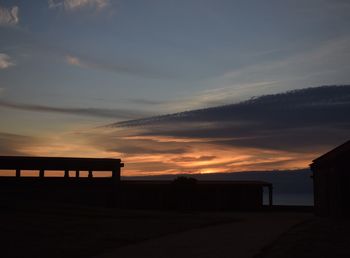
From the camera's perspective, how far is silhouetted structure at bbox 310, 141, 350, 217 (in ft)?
99.3

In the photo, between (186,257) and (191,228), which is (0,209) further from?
(186,257)

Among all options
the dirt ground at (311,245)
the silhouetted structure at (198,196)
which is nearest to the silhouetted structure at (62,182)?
the silhouetted structure at (198,196)

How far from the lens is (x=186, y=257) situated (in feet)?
50.5

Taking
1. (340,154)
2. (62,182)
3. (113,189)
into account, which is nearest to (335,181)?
(340,154)

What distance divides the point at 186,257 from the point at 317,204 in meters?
26.6

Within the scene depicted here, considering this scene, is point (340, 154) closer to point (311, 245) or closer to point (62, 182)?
point (311, 245)

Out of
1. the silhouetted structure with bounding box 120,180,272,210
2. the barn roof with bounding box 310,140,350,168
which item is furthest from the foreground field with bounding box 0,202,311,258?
the silhouetted structure with bounding box 120,180,272,210

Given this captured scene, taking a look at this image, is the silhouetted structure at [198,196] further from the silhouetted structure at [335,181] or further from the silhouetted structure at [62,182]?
the silhouetted structure at [335,181]

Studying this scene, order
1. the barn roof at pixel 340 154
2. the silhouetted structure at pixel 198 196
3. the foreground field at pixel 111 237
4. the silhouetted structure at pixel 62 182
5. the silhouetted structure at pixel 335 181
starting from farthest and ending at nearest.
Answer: the silhouetted structure at pixel 198 196
the silhouetted structure at pixel 62 182
the silhouetted structure at pixel 335 181
the barn roof at pixel 340 154
the foreground field at pixel 111 237

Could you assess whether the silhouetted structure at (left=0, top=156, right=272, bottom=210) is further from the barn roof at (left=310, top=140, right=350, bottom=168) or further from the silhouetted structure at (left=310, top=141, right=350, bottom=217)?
the barn roof at (left=310, top=140, right=350, bottom=168)

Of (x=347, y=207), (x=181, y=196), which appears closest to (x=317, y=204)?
(x=347, y=207)

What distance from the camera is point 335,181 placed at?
3147 centimetres

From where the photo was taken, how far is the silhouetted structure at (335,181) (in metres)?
30.3

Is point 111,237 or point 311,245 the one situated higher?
point 311,245
